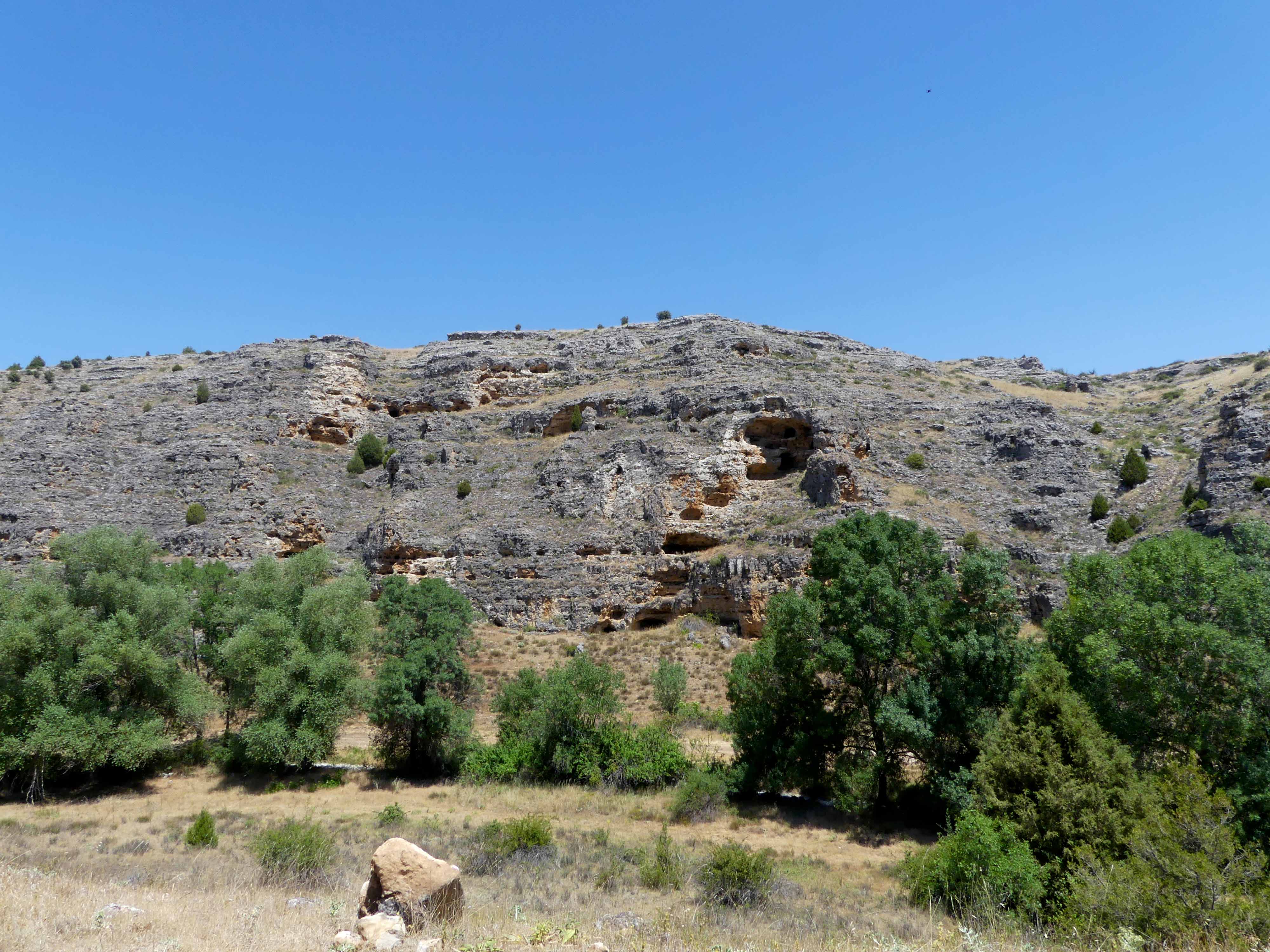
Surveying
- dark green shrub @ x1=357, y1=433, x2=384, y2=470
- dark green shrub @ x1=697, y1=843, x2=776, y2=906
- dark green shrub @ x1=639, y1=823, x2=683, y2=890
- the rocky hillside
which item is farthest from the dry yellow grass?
dark green shrub @ x1=357, y1=433, x2=384, y2=470

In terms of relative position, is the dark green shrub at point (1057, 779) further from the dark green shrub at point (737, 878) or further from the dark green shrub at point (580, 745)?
the dark green shrub at point (580, 745)

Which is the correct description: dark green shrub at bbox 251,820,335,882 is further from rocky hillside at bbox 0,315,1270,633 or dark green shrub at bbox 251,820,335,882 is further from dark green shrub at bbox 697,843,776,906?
rocky hillside at bbox 0,315,1270,633

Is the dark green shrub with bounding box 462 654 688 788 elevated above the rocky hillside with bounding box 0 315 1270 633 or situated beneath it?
situated beneath

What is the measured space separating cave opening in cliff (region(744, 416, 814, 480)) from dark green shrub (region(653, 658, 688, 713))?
17.6 metres

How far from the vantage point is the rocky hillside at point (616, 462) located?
3697 cm

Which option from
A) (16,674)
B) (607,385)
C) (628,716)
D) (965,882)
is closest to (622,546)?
(628,716)

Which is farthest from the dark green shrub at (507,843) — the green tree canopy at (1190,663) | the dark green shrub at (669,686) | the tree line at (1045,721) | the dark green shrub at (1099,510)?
the dark green shrub at (1099,510)

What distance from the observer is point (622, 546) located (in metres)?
39.3

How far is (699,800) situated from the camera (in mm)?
19250

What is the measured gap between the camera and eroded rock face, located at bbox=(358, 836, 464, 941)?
884 cm

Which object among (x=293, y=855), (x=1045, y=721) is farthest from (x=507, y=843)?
(x=1045, y=721)

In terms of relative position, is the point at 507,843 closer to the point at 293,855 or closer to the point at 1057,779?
the point at 293,855

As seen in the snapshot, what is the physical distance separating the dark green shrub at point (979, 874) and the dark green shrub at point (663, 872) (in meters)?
4.31

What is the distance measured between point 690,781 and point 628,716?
202 inches
